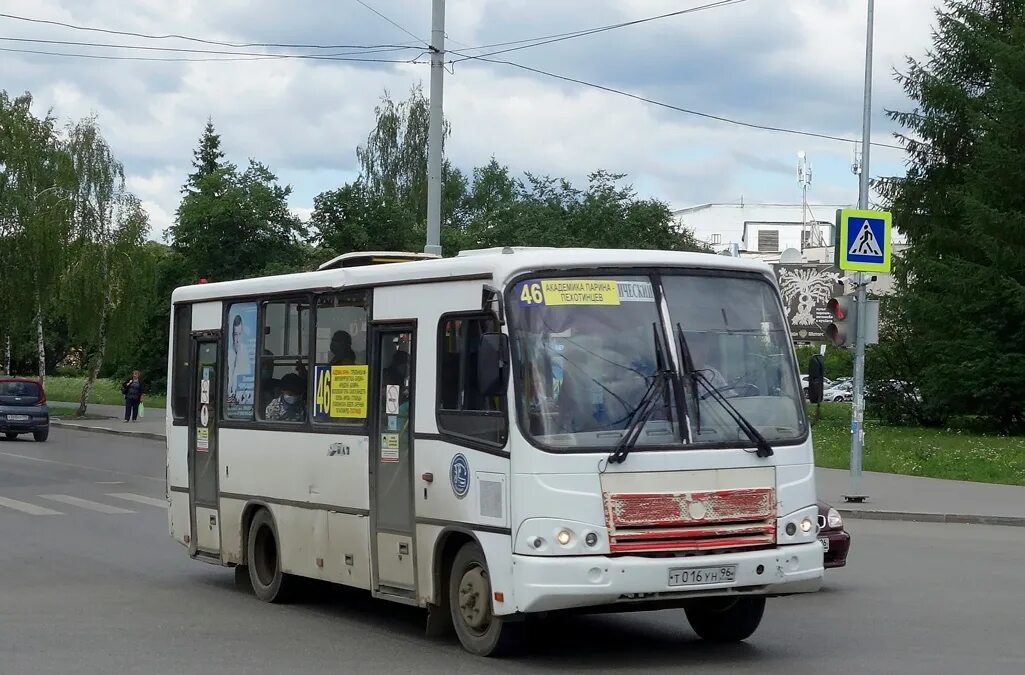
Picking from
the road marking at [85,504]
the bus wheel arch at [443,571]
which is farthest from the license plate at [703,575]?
the road marking at [85,504]

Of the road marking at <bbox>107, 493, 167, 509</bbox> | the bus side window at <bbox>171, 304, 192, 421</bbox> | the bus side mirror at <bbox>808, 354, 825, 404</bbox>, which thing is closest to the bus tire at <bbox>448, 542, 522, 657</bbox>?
the bus side mirror at <bbox>808, 354, 825, 404</bbox>

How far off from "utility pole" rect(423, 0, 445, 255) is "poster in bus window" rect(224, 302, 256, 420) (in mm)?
8682

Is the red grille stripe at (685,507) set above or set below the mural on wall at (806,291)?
below

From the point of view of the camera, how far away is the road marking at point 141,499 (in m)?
22.5

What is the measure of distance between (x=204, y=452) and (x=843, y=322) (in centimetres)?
1177

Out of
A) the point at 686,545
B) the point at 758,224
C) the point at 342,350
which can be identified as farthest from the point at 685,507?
the point at 758,224

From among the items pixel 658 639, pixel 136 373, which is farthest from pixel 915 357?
pixel 658 639

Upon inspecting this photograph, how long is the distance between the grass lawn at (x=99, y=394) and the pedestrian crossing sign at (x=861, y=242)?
49.2 meters

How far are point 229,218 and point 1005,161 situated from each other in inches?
1229

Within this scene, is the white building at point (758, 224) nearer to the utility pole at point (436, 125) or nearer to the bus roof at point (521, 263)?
the utility pole at point (436, 125)

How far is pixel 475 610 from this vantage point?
31.7ft

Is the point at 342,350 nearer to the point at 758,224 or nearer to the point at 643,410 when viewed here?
the point at 643,410

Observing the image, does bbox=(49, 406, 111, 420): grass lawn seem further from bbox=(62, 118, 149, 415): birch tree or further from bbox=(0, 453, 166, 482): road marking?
bbox=(0, 453, 166, 482): road marking

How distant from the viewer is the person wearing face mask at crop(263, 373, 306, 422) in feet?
39.5
